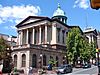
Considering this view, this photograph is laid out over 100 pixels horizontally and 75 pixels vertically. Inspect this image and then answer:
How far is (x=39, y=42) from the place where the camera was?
8756cm

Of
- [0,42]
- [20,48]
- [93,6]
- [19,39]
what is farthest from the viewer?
[19,39]

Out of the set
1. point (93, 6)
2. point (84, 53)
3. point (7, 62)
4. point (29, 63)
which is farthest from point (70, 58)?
point (93, 6)

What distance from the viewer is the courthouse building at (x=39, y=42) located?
2677 inches

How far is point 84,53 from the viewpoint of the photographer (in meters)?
73.4

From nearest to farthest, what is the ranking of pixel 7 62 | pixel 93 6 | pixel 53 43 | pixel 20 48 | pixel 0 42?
1. pixel 93 6
2. pixel 0 42
3. pixel 7 62
4. pixel 20 48
5. pixel 53 43

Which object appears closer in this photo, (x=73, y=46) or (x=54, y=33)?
(x=73, y=46)

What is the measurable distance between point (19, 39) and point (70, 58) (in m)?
32.9

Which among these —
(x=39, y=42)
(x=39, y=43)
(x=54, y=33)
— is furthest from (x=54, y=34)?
(x=39, y=42)

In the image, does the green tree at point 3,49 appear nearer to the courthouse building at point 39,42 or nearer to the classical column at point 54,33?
the courthouse building at point 39,42

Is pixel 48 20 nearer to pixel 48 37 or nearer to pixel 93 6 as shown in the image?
pixel 48 37

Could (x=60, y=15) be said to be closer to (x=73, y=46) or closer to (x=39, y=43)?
(x=39, y=43)

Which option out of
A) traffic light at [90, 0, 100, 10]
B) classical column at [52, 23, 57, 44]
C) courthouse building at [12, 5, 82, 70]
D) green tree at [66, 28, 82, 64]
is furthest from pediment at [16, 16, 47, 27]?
traffic light at [90, 0, 100, 10]

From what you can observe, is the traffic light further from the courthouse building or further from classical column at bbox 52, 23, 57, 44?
classical column at bbox 52, 23, 57, 44

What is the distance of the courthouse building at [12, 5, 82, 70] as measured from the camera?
68000 millimetres
